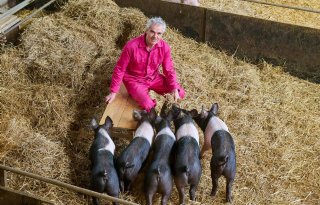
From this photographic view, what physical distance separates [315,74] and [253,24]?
1.47m

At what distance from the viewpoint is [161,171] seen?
5.15 metres

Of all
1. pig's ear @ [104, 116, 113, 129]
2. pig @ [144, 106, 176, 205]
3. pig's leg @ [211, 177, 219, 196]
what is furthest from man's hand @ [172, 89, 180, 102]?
pig's leg @ [211, 177, 219, 196]

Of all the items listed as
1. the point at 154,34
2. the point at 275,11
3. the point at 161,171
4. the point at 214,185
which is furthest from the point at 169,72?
the point at 275,11

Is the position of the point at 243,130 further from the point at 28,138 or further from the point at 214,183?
the point at 28,138

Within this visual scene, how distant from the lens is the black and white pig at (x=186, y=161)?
5266 millimetres

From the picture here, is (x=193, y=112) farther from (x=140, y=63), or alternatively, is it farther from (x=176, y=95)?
(x=140, y=63)

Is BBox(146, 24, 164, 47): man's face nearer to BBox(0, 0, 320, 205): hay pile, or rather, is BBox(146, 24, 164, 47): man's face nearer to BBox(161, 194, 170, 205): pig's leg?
BBox(0, 0, 320, 205): hay pile

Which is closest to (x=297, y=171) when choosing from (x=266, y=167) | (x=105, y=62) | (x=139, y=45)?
(x=266, y=167)

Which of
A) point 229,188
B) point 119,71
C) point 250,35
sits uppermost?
point 119,71

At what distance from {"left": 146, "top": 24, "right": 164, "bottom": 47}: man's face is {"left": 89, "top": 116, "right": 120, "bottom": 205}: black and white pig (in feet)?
4.48

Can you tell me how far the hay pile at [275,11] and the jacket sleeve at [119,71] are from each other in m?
4.61

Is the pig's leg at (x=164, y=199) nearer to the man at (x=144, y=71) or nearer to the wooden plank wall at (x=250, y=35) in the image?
the man at (x=144, y=71)

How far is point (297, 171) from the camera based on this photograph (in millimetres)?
6371

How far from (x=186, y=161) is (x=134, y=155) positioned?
2.04 feet
